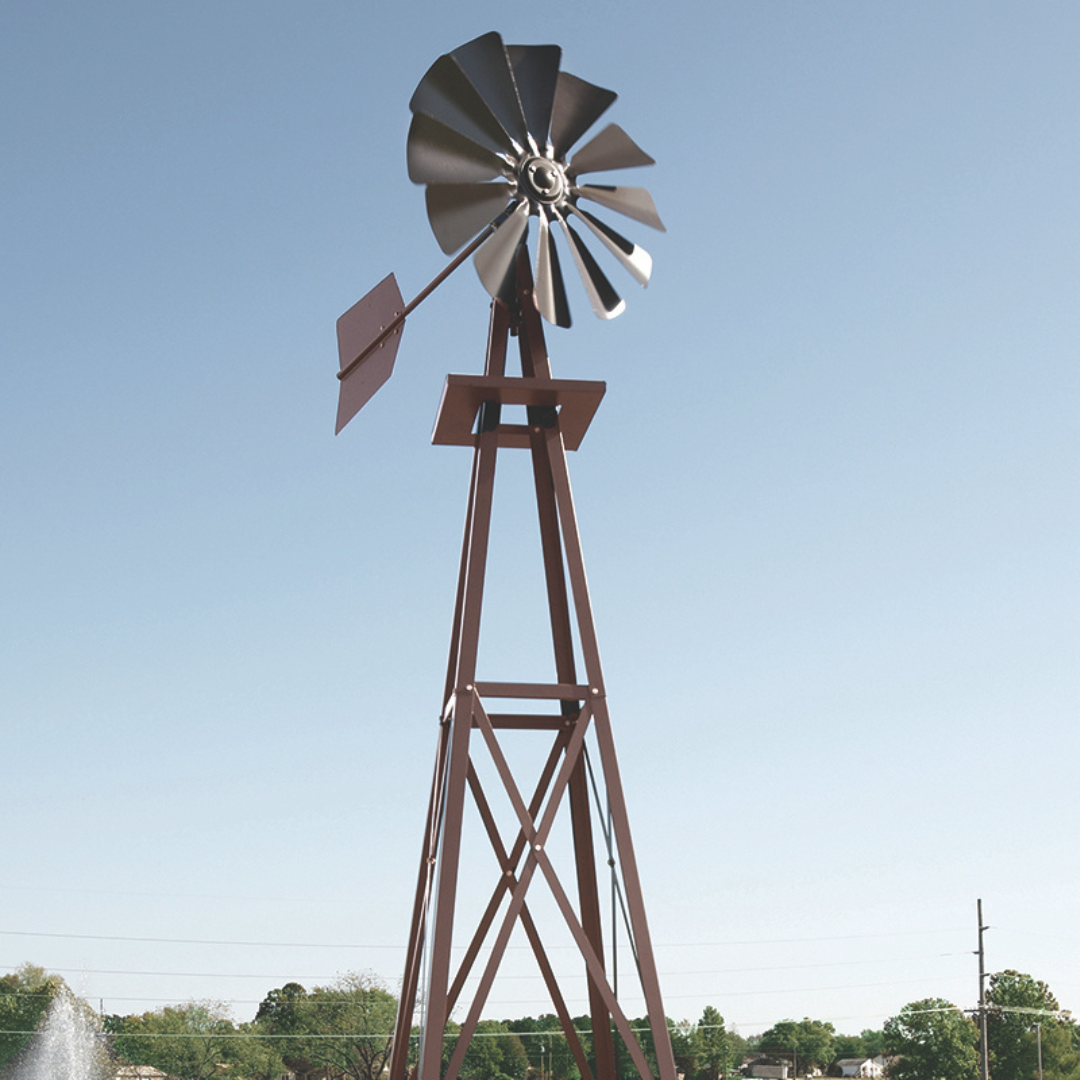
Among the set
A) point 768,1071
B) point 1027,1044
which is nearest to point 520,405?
point 1027,1044

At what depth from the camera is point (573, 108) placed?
32.3 feet

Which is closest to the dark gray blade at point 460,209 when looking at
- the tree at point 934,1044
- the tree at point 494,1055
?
the tree at point 934,1044

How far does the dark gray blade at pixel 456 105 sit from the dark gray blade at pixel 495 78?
0.15 ft

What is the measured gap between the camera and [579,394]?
9562 millimetres

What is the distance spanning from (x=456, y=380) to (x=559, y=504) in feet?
3.92

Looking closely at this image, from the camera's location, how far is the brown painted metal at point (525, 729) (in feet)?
28.0

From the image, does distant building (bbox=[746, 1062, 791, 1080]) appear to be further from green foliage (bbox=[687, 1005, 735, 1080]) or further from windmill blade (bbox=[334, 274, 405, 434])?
windmill blade (bbox=[334, 274, 405, 434])

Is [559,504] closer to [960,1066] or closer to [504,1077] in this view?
[960,1066]

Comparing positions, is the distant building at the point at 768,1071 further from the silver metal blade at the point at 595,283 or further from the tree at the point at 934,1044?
the silver metal blade at the point at 595,283

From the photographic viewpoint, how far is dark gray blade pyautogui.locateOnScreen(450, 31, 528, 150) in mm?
9070

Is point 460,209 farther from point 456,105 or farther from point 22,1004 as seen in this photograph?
point 22,1004

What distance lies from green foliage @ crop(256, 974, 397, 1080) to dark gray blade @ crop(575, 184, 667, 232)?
199 feet

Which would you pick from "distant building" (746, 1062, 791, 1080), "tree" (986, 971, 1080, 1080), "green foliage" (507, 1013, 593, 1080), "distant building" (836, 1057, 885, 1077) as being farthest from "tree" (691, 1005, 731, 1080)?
"distant building" (836, 1057, 885, 1077)

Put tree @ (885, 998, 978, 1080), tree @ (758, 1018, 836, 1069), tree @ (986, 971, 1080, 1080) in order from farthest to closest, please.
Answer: tree @ (758, 1018, 836, 1069), tree @ (885, 998, 978, 1080), tree @ (986, 971, 1080, 1080)
